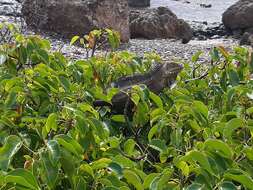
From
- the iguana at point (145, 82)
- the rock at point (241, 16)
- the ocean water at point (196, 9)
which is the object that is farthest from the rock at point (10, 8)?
the iguana at point (145, 82)

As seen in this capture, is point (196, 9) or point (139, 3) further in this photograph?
point (196, 9)

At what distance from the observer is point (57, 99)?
1810 mm

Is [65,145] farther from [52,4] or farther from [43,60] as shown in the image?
[52,4]

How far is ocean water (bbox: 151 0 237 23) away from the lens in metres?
19.3

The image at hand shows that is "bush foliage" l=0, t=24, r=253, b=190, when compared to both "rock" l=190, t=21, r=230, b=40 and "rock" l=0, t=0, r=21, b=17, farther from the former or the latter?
"rock" l=190, t=21, r=230, b=40

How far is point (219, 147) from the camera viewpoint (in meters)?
1.32

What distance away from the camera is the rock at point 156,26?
1190 centimetres

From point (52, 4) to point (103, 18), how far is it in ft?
2.76

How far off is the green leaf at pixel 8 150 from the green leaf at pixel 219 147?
42 centimetres

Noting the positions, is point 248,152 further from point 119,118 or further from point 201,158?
point 119,118

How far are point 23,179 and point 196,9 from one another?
20.7 metres

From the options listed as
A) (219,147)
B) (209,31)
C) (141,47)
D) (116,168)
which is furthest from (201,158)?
(209,31)

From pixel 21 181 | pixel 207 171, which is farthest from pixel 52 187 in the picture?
pixel 207 171

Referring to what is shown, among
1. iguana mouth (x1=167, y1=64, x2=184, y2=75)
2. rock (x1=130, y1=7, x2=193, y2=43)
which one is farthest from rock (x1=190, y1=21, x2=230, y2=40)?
iguana mouth (x1=167, y1=64, x2=184, y2=75)
